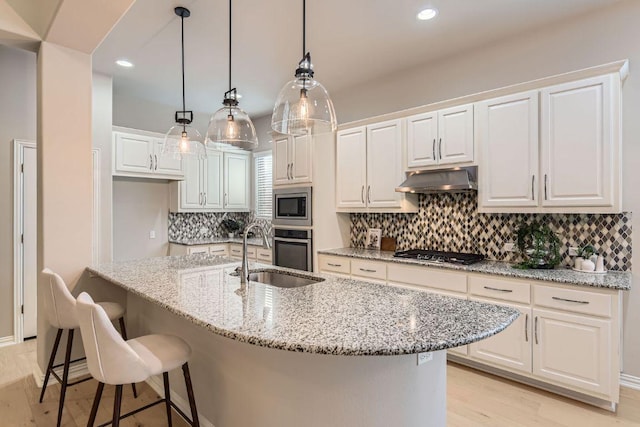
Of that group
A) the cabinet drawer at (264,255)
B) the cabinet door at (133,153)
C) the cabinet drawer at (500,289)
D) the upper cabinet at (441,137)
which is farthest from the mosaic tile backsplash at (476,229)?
the cabinet door at (133,153)

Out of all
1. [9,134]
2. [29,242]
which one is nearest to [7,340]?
[29,242]

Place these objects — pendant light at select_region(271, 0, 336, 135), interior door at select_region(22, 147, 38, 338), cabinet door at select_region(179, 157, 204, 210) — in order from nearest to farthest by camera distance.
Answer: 1. pendant light at select_region(271, 0, 336, 135)
2. interior door at select_region(22, 147, 38, 338)
3. cabinet door at select_region(179, 157, 204, 210)

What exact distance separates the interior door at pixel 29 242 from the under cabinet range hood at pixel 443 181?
3807 mm

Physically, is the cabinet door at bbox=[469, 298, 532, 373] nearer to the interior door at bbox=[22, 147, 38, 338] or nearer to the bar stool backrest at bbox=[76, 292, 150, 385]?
the bar stool backrest at bbox=[76, 292, 150, 385]

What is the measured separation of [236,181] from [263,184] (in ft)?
1.45

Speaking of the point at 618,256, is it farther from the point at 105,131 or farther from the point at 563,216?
the point at 105,131

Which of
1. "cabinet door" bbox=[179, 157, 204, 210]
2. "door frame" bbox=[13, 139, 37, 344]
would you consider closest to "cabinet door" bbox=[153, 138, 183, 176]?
"cabinet door" bbox=[179, 157, 204, 210]

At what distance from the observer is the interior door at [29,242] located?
145 inches

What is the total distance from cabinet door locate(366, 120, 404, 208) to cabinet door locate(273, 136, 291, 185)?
108 cm

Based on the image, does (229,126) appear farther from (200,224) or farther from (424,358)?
(200,224)

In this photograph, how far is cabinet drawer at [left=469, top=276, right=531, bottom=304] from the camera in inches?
107

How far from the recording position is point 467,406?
8.32ft

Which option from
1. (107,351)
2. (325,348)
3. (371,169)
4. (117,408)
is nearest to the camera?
(325,348)

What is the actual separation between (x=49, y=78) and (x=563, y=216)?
4235mm
